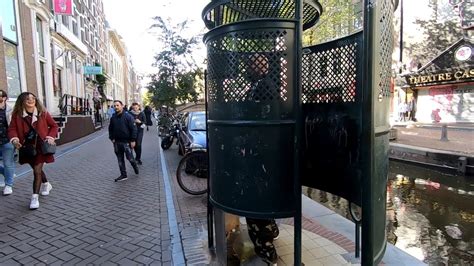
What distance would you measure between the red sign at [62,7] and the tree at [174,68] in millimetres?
7061

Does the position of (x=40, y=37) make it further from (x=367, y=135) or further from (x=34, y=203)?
(x=367, y=135)

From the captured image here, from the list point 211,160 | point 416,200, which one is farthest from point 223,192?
point 416,200

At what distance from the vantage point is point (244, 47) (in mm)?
2469

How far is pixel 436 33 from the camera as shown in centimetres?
2397

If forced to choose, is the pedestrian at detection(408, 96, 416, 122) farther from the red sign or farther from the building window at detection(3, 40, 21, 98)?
the building window at detection(3, 40, 21, 98)

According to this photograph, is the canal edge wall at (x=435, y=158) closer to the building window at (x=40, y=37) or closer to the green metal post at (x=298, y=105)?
the green metal post at (x=298, y=105)

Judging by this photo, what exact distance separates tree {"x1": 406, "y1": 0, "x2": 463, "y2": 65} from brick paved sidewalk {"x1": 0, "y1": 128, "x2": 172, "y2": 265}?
2430 cm

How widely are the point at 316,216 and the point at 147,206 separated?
2813mm

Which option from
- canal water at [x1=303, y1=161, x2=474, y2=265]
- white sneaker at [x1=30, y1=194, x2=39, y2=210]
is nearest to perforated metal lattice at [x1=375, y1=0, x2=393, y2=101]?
canal water at [x1=303, y1=161, x2=474, y2=265]

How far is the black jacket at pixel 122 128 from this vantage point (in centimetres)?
734

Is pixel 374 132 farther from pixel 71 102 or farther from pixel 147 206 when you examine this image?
pixel 71 102

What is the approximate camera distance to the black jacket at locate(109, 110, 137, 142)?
7344mm

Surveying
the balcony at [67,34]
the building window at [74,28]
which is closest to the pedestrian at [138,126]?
the balcony at [67,34]

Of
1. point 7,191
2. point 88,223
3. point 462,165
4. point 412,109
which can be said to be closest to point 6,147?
point 7,191
